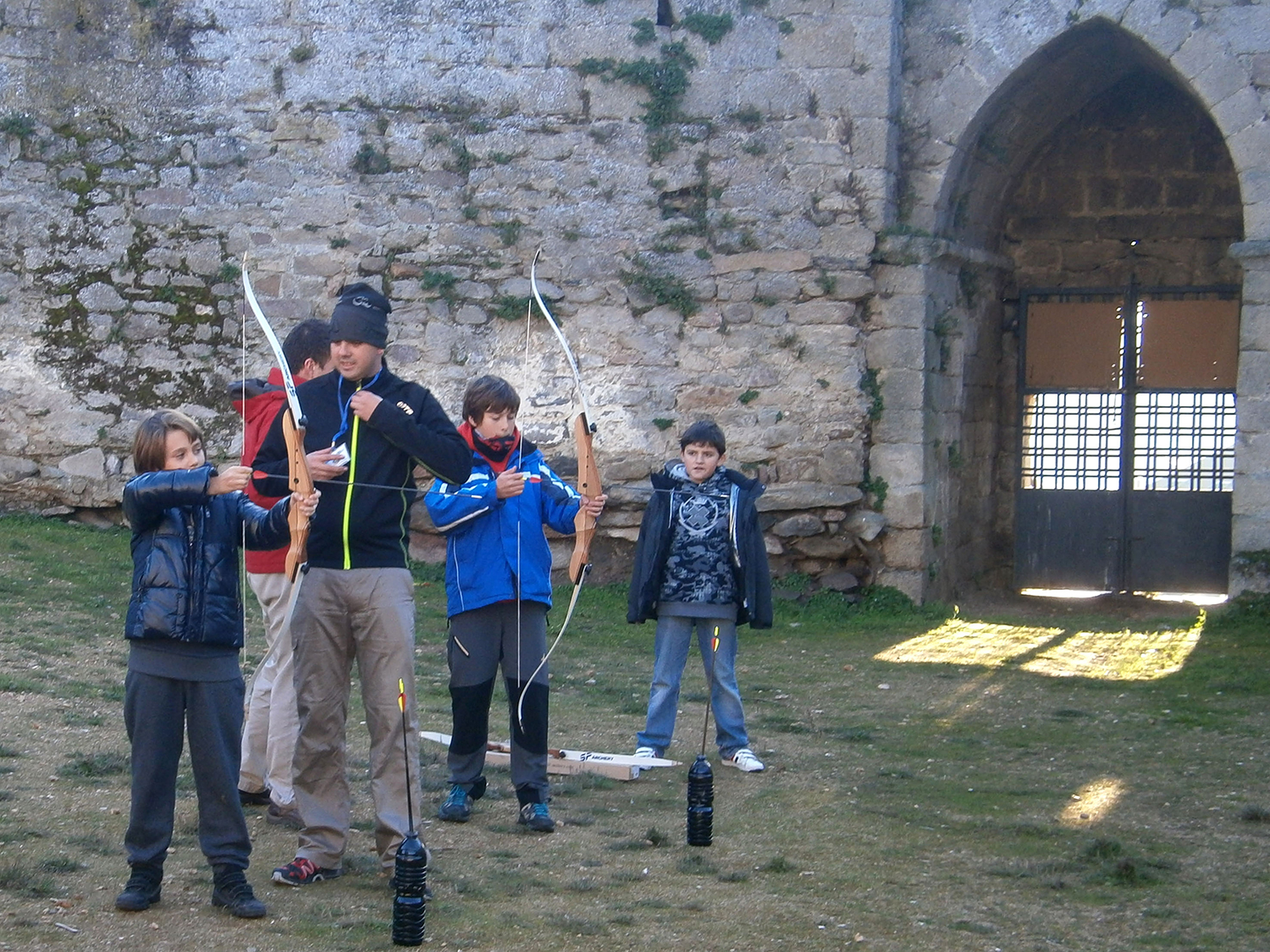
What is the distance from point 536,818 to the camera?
4844mm

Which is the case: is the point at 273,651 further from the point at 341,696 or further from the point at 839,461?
the point at 839,461

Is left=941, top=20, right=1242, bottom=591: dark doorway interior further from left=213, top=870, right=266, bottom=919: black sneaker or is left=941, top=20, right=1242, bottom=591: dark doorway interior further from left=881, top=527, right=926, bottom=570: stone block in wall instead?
left=213, top=870, right=266, bottom=919: black sneaker

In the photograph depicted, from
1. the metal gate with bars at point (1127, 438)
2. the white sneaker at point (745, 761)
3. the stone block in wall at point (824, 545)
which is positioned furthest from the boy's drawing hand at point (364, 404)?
the metal gate with bars at point (1127, 438)

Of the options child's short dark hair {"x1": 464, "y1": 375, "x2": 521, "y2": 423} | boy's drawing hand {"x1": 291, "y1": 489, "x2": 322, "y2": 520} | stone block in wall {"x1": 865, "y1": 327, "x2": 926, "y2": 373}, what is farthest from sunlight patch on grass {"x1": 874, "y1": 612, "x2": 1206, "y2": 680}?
boy's drawing hand {"x1": 291, "y1": 489, "x2": 322, "y2": 520}

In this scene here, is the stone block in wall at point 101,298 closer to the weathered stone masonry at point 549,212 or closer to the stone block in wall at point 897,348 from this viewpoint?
the weathered stone masonry at point 549,212

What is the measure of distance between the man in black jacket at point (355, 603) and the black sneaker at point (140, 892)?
0.43 meters

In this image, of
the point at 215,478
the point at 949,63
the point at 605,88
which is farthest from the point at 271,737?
the point at 949,63

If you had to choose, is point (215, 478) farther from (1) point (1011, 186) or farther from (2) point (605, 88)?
(1) point (1011, 186)

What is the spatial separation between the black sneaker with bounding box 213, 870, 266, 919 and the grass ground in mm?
37

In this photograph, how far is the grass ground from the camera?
3.93 m

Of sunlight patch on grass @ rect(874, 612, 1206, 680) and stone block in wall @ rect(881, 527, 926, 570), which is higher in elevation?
stone block in wall @ rect(881, 527, 926, 570)

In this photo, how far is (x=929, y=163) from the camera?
10031 millimetres

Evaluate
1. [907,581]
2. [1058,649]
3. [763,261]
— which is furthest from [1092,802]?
A: [763,261]

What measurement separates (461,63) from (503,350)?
1.87m
